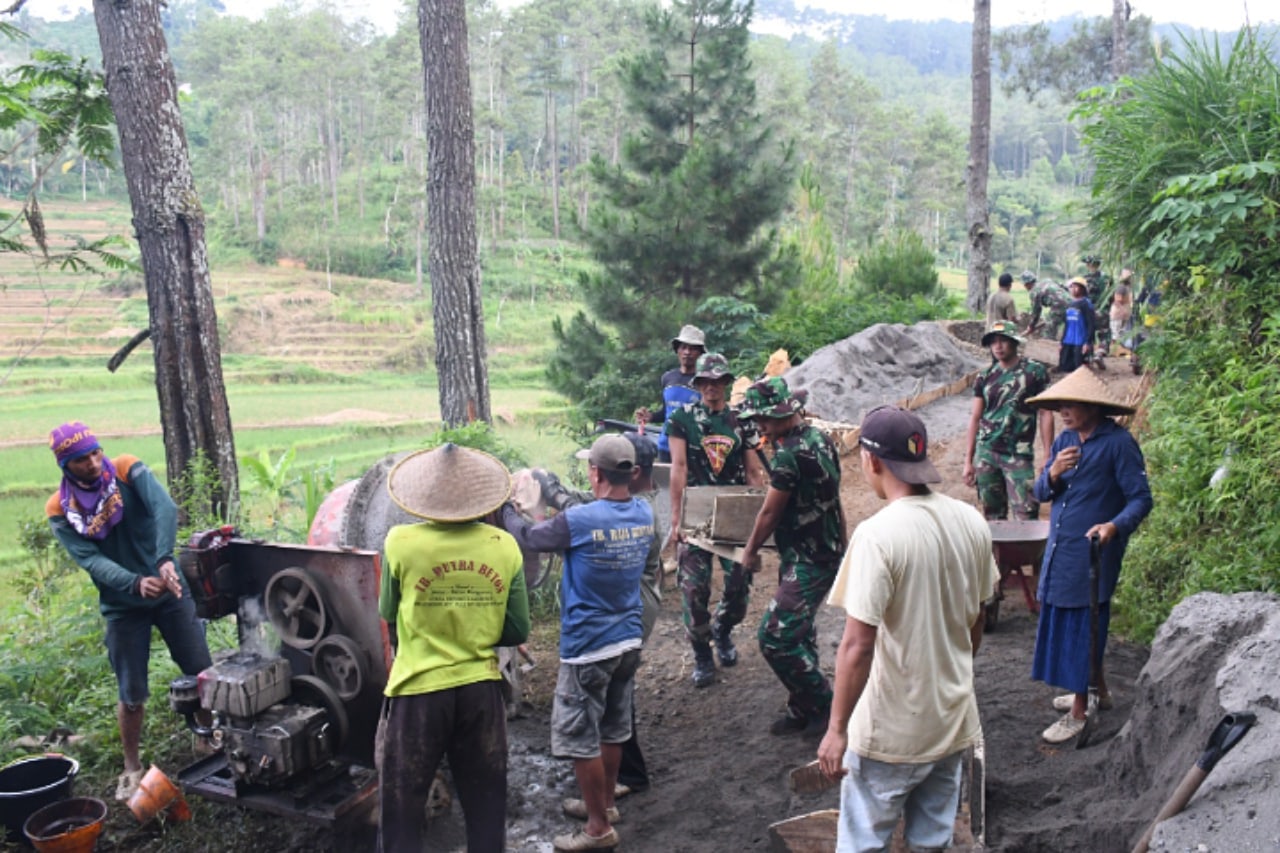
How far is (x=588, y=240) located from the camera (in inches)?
569

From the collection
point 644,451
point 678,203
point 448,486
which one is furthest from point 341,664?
point 678,203

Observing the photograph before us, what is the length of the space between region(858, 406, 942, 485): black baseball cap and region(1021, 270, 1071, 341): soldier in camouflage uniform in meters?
13.1

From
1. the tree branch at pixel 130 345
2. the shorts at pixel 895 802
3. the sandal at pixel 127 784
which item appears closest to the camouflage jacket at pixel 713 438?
the shorts at pixel 895 802

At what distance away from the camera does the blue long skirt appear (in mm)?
4457

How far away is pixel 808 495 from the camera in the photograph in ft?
15.9

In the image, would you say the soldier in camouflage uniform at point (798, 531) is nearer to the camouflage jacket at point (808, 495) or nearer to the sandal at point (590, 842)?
the camouflage jacket at point (808, 495)

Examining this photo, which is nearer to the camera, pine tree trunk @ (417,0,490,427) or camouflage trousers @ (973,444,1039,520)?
camouflage trousers @ (973,444,1039,520)

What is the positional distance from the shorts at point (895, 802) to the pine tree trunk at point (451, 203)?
7529 mm

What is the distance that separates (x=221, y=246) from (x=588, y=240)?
43.8m

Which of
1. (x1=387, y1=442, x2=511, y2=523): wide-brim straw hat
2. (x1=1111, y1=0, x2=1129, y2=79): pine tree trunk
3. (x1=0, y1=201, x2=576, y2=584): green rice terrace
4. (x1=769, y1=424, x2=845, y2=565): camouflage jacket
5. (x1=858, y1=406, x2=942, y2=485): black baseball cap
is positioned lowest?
(x1=0, y1=201, x2=576, y2=584): green rice terrace

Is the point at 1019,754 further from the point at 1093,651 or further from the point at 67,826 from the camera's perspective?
the point at 67,826

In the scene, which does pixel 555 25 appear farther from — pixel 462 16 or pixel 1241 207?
pixel 1241 207

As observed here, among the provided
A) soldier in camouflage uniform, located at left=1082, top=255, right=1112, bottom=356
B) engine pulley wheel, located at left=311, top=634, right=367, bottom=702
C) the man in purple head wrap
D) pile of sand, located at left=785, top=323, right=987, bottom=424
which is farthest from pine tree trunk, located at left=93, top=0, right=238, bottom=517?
soldier in camouflage uniform, located at left=1082, top=255, right=1112, bottom=356

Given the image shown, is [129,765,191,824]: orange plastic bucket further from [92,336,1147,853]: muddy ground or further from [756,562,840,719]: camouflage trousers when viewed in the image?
[756,562,840,719]: camouflage trousers
